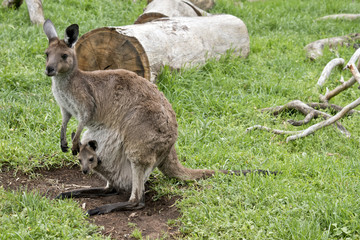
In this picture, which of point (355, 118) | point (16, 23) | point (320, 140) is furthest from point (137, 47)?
point (16, 23)

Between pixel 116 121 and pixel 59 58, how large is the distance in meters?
0.78

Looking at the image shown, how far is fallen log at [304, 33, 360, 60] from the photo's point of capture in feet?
28.0

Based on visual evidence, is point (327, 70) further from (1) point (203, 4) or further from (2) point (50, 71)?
(2) point (50, 71)

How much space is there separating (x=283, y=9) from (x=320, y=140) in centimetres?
625

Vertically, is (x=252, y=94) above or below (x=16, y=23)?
below

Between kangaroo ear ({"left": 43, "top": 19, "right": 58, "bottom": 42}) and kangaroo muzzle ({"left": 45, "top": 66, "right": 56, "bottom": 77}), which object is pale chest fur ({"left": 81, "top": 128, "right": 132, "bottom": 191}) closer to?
kangaroo muzzle ({"left": 45, "top": 66, "right": 56, "bottom": 77})

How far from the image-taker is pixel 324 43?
8852 millimetres

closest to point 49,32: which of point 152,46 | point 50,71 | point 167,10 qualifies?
point 50,71

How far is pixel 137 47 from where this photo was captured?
6148 millimetres

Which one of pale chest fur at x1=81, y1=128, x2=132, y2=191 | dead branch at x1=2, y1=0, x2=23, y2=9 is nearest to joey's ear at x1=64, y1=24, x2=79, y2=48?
pale chest fur at x1=81, y1=128, x2=132, y2=191

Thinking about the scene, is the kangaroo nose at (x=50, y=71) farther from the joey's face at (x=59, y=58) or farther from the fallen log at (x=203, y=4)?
the fallen log at (x=203, y=4)

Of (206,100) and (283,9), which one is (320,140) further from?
(283,9)

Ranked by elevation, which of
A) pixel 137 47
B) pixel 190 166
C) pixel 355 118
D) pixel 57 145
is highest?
pixel 137 47

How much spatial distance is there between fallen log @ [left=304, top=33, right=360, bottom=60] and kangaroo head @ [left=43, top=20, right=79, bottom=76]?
5442 millimetres
